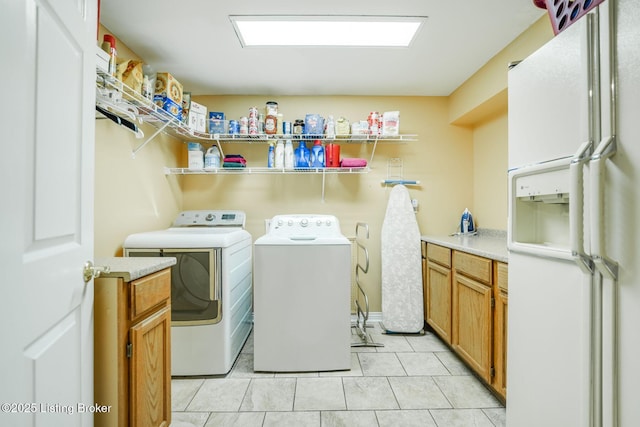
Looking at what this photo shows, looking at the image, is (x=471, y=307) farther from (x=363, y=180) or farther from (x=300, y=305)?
(x=363, y=180)

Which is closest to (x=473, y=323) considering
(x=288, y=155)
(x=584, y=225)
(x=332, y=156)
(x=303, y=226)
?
(x=584, y=225)

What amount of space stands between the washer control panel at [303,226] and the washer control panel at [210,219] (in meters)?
0.43

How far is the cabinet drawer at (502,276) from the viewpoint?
1672 millimetres

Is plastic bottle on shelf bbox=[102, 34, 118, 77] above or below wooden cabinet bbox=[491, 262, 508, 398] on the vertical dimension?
above

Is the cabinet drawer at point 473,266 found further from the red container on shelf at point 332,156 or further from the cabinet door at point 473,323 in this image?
the red container on shelf at point 332,156

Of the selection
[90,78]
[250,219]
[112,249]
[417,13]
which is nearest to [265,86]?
[250,219]

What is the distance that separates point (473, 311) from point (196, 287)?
184 cm

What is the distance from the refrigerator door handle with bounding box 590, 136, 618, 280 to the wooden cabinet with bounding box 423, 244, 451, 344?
153 cm

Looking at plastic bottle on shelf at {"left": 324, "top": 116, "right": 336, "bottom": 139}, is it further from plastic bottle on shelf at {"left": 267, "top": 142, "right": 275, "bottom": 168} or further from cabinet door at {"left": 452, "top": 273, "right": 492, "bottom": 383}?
cabinet door at {"left": 452, "top": 273, "right": 492, "bottom": 383}

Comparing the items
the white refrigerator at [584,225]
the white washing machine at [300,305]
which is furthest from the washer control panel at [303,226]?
the white refrigerator at [584,225]

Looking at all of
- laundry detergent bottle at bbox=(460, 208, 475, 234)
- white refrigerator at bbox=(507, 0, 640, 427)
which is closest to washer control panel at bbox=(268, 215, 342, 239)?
laundry detergent bottle at bbox=(460, 208, 475, 234)

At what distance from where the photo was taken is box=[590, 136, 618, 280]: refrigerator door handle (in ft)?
2.78

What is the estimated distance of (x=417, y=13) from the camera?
1832 millimetres

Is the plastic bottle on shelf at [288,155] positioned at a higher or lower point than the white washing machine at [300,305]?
higher
